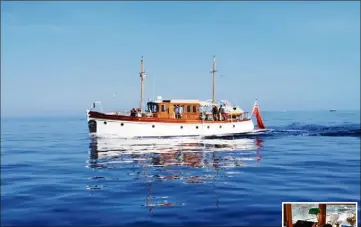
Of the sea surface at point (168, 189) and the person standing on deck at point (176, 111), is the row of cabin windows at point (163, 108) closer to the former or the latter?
the person standing on deck at point (176, 111)

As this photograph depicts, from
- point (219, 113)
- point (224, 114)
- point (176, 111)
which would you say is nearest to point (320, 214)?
point (176, 111)

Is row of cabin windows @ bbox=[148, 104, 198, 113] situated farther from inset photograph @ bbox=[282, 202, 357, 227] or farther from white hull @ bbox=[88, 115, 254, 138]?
inset photograph @ bbox=[282, 202, 357, 227]

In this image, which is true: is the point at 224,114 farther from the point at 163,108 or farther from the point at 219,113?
the point at 163,108

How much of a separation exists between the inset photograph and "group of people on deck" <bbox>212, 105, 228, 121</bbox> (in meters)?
46.4

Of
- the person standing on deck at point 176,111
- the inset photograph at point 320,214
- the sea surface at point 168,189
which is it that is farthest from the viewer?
the person standing on deck at point 176,111

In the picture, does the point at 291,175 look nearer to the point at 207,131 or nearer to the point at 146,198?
the point at 146,198

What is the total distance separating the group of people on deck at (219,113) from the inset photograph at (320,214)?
4644cm

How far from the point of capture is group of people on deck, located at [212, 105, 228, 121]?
52634 mm

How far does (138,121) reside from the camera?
4631 centimetres

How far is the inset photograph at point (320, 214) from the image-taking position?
578 centimetres

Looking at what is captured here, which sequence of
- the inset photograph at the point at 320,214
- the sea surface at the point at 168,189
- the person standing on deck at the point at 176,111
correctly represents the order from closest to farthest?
1. the inset photograph at the point at 320,214
2. the sea surface at the point at 168,189
3. the person standing on deck at the point at 176,111

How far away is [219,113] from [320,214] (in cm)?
4759

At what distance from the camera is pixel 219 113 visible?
5334 cm

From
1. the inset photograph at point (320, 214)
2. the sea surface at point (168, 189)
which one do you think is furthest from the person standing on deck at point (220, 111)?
the inset photograph at point (320, 214)
